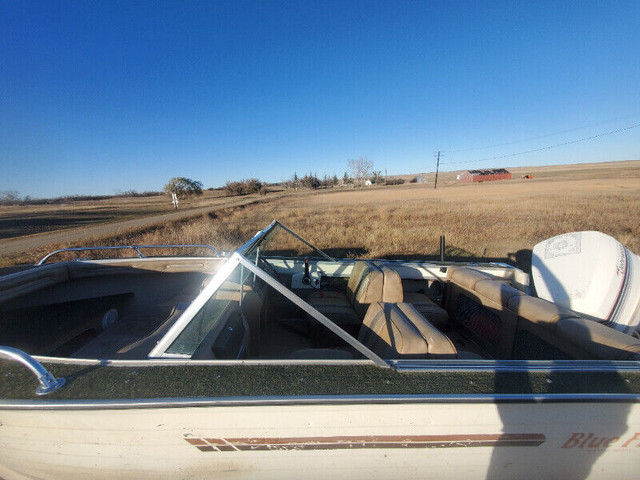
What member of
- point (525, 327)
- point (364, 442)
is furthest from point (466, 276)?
point (364, 442)

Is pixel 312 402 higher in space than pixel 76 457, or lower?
higher

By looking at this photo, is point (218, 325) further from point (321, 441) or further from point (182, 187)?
point (182, 187)

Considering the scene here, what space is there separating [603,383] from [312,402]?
1.34 m

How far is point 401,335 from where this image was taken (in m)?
1.64

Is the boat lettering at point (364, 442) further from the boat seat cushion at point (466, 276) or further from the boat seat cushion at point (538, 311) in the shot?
the boat seat cushion at point (466, 276)

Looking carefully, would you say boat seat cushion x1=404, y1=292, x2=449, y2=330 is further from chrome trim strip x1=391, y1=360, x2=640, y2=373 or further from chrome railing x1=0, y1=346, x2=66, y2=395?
chrome railing x1=0, y1=346, x2=66, y2=395

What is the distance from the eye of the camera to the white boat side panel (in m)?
1.17

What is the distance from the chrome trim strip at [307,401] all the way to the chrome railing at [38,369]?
52 mm

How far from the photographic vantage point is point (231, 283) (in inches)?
88.7

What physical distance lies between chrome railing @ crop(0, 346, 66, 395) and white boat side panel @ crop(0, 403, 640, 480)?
94mm

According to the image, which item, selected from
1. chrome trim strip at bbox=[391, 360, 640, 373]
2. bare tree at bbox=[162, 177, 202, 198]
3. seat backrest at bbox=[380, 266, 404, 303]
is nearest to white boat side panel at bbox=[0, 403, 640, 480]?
chrome trim strip at bbox=[391, 360, 640, 373]

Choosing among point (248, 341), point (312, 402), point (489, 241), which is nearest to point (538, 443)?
point (312, 402)

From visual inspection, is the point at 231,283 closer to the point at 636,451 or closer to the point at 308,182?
the point at 636,451

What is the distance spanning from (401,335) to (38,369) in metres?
1.74
